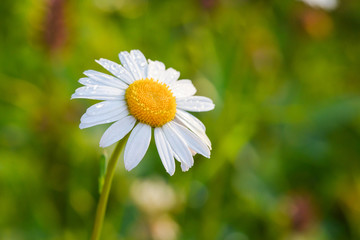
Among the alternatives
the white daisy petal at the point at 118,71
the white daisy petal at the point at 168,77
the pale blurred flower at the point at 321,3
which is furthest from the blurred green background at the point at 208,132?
the white daisy petal at the point at 118,71

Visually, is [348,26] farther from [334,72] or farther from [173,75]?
[173,75]

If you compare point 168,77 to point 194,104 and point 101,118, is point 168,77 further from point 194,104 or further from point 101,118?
point 101,118

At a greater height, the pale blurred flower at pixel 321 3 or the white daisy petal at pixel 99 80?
the pale blurred flower at pixel 321 3

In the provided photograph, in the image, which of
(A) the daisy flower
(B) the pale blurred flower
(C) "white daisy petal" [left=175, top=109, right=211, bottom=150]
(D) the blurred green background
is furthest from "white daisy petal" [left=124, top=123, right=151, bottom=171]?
(B) the pale blurred flower

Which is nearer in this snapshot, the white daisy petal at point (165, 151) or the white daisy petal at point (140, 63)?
the white daisy petal at point (165, 151)

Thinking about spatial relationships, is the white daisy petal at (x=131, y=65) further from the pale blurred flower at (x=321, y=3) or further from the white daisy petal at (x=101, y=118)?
the pale blurred flower at (x=321, y=3)

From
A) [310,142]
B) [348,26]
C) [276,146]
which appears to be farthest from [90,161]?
[348,26]

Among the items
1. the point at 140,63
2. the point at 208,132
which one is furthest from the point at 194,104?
the point at 208,132
